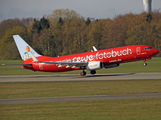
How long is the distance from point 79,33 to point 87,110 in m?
136

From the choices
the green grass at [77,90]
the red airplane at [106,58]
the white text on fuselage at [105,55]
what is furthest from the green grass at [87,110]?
the white text on fuselage at [105,55]

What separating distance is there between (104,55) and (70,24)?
4639 inches

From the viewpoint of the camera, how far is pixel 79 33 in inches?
5950

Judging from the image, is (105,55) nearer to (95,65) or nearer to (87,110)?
(95,65)

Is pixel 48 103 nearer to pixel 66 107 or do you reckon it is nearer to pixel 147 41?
pixel 66 107

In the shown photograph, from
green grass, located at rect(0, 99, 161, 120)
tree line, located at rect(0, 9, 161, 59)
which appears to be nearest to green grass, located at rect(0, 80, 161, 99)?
green grass, located at rect(0, 99, 161, 120)

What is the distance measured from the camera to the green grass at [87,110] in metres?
14.9

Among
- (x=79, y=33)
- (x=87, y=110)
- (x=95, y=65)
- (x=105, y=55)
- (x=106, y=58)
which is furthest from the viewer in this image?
(x=79, y=33)

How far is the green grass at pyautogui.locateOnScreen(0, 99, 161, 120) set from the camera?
1487 centimetres

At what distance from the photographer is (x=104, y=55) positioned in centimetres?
4291

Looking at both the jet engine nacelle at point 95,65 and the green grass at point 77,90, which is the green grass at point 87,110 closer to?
the green grass at point 77,90

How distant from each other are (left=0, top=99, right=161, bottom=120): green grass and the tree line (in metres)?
103

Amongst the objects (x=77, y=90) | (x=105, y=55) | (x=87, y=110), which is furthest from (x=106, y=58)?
(x=87, y=110)

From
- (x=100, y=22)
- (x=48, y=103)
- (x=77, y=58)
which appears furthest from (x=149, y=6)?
(x=48, y=103)
